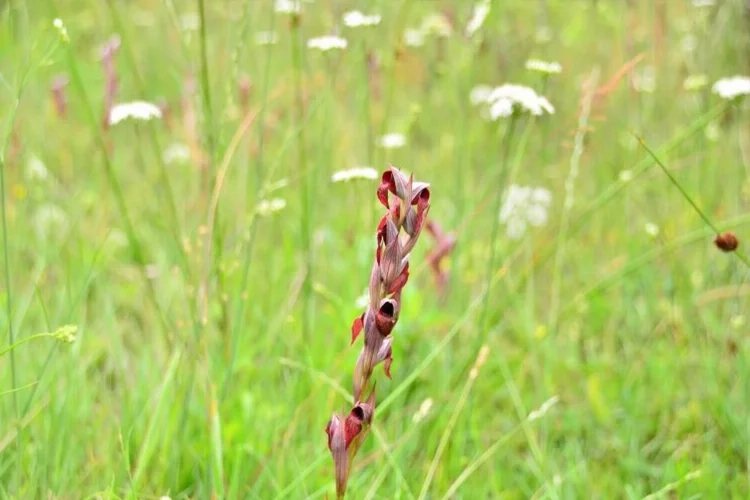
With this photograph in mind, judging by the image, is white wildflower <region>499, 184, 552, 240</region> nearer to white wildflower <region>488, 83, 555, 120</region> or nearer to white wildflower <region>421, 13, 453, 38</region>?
white wildflower <region>421, 13, 453, 38</region>

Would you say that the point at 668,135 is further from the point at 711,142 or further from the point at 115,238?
the point at 115,238

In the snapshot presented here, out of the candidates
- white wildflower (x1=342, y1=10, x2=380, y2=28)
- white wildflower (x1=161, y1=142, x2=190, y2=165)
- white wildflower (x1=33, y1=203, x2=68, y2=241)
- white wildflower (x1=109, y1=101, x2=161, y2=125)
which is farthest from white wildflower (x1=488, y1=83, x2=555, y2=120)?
white wildflower (x1=161, y1=142, x2=190, y2=165)

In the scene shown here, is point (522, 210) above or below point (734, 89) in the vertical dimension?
below

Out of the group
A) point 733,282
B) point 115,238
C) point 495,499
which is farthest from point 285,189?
point 495,499

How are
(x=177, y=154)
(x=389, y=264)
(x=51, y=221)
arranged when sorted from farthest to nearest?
(x=177, y=154) < (x=51, y=221) < (x=389, y=264)

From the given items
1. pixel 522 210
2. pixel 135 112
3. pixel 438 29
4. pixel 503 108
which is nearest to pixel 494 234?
pixel 503 108

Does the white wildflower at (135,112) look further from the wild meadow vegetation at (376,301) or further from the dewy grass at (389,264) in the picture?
the dewy grass at (389,264)

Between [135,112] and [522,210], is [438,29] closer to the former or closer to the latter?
[522,210]
